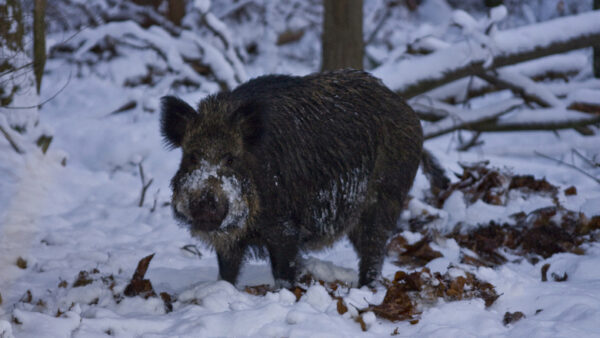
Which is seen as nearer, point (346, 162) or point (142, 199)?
point (346, 162)

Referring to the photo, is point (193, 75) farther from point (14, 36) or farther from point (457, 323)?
point (457, 323)

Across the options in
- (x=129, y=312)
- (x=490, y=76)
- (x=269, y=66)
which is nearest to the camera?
(x=129, y=312)

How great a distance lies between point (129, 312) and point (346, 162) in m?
1.73

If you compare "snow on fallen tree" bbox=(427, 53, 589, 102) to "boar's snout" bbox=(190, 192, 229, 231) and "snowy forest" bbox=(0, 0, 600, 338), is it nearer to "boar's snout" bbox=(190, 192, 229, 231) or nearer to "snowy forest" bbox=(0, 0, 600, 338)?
"snowy forest" bbox=(0, 0, 600, 338)

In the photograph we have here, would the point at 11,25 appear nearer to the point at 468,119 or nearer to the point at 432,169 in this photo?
the point at 432,169

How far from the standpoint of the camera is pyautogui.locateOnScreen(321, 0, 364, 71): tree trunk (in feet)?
23.3

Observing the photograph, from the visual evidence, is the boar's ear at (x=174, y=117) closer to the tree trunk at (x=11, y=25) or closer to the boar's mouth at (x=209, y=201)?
A: the boar's mouth at (x=209, y=201)

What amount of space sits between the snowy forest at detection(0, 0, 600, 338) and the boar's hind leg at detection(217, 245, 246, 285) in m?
0.12

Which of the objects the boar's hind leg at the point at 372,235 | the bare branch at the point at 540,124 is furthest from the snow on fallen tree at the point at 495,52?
the boar's hind leg at the point at 372,235

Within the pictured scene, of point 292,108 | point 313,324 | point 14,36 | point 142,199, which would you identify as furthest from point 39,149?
point 313,324

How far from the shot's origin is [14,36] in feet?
15.5

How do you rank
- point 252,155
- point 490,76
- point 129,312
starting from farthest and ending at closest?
point 490,76
point 252,155
point 129,312

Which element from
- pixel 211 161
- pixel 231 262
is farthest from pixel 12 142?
pixel 211 161

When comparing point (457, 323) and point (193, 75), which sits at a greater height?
point (193, 75)
